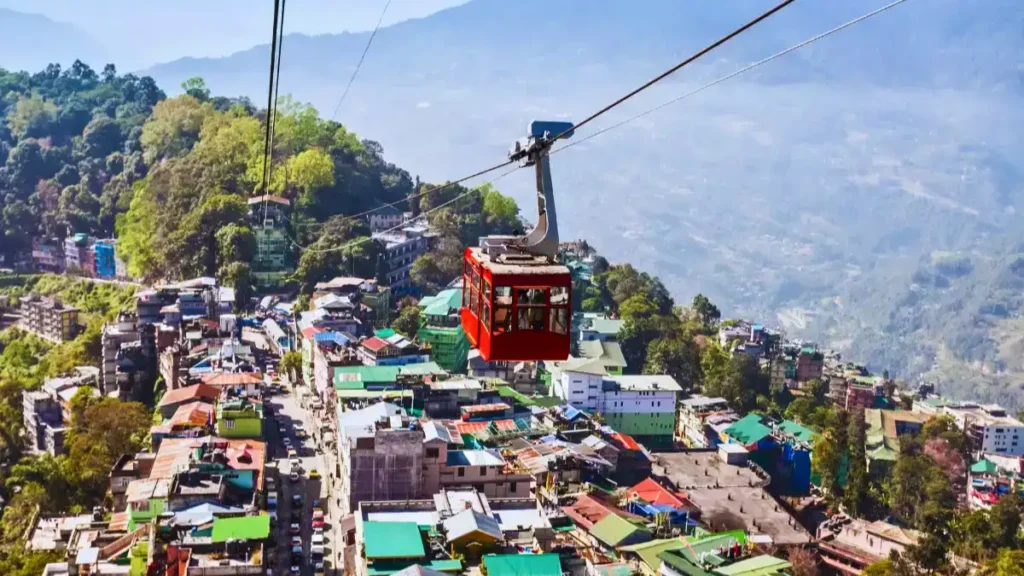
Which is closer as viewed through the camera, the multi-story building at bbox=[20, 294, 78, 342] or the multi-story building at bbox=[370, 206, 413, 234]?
the multi-story building at bbox=[20, 294, 78, 342]

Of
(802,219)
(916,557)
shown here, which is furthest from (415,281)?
(802,219)

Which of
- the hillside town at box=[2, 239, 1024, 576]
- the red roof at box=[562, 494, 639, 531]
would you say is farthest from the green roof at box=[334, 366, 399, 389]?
the red roof at box=[562, 494, 639, 531]

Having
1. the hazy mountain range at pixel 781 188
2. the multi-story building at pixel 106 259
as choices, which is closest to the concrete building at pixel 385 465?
the multi-story building at pixel 106 259

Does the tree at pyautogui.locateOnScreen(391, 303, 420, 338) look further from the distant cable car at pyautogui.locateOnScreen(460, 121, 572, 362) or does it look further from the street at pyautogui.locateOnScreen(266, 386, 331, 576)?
the distant cable car at pyautogui.locateOnScreen(460, 121, 572, 362)

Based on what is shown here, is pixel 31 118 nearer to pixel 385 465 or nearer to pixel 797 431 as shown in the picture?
pixel 797 431

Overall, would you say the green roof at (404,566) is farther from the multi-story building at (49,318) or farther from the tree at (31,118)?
the tree at (31,118)
